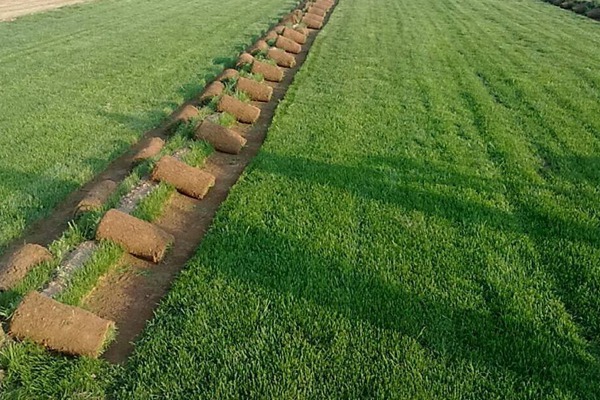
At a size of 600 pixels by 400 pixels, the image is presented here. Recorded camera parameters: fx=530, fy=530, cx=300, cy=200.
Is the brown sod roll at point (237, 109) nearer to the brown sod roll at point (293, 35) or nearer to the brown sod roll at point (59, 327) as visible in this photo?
the brown sod roll at point (59, 327)

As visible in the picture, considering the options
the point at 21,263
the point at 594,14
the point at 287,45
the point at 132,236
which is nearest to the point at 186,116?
the point at 132,236

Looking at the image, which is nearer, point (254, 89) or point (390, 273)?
point (390, 273)

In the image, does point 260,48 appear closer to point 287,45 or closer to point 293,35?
point 287,45

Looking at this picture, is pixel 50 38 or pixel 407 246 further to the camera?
pixel 50 38

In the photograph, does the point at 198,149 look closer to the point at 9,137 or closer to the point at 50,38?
the point at 9,137

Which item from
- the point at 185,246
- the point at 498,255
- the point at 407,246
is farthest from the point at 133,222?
the point at 498,255

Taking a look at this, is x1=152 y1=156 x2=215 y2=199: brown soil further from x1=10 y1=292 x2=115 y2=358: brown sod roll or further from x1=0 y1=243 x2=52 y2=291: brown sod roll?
x1=10 y1=292 x2=115 y2=358: brown sod roll
